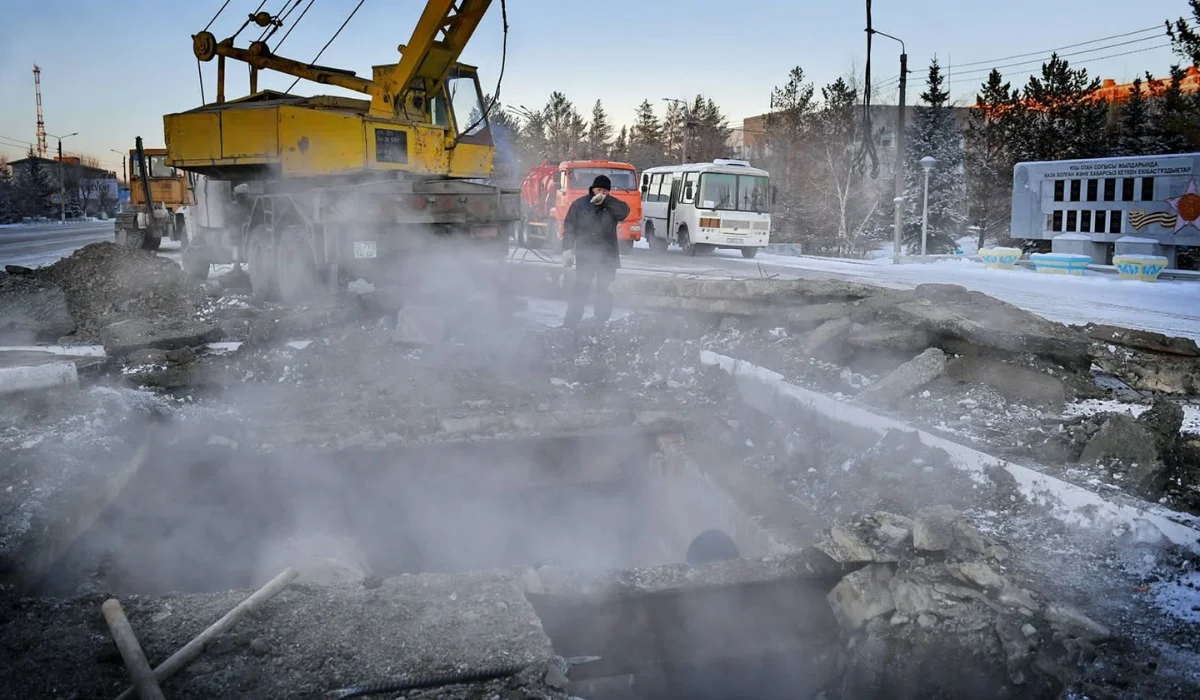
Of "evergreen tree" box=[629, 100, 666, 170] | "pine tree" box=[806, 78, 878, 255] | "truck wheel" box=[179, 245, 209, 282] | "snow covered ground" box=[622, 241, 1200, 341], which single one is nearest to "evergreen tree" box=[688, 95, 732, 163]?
"evergreen tree" box=[629, 100, 666, 170]

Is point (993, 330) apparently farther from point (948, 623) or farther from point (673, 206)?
point (673, 206)

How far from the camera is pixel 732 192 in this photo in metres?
21.9

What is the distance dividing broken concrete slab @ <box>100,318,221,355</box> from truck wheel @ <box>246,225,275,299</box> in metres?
2.37

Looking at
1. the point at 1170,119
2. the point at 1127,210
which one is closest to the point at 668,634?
the point at 1127,210

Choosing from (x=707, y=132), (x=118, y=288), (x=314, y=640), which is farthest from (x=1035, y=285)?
(x=707, y=132)

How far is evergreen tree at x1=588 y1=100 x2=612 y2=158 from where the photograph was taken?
201 feet

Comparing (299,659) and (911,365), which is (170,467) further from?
(911,365)

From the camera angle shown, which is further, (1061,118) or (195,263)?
(1061,118)

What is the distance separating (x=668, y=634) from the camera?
3.74 metres

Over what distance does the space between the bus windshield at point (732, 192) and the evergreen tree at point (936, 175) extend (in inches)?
459

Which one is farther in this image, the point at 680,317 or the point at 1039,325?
the point at 680,317

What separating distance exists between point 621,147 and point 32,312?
172ft

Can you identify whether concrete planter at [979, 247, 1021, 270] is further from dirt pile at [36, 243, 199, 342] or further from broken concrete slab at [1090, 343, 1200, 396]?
dirt pile at [36, 243, 199, 342]

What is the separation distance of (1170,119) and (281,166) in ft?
71.0
